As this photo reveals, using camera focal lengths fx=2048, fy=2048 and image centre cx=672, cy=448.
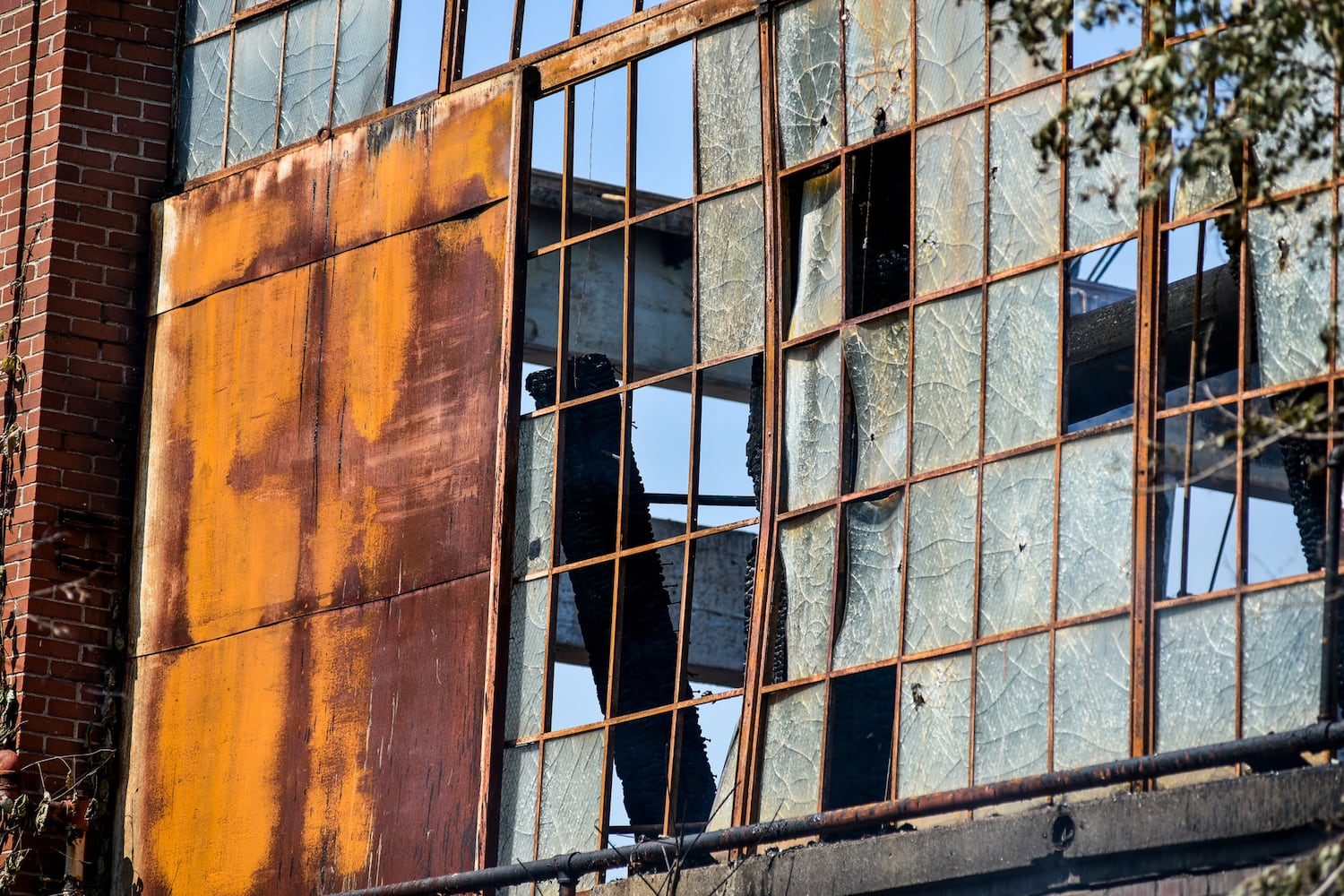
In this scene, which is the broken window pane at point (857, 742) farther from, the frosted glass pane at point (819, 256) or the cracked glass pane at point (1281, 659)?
the cracked glass pane at point (1281, 659)

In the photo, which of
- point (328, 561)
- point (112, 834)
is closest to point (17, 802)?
point (112, 834)

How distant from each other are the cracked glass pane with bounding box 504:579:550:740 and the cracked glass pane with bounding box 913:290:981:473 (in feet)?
6.33

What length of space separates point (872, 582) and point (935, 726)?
62 centimetres

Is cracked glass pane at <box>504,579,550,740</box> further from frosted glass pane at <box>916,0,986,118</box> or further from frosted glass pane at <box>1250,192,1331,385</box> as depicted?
frosted glass pane at <box>1250,192,1331,385</box>

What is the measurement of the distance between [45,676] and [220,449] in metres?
1.36

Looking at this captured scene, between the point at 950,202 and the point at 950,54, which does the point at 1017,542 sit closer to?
the point at 950,202

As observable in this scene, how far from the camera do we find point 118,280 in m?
10.3

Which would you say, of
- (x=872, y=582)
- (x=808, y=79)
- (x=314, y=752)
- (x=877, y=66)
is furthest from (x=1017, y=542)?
(x=314, y=752)

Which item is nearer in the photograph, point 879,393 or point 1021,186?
point 1021,186

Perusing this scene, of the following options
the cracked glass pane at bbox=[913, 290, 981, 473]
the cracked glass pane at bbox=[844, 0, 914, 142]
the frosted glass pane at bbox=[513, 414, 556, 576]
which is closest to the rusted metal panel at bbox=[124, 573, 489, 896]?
the frosted glass pane at bbox=[513, 414, 556, 576]

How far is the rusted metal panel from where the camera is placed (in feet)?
27.8

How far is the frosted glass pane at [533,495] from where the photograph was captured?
8.42 metres

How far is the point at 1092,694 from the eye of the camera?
647 centimetres

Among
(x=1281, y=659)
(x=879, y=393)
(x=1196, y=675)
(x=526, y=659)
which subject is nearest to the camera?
(x=1281, y=659)
